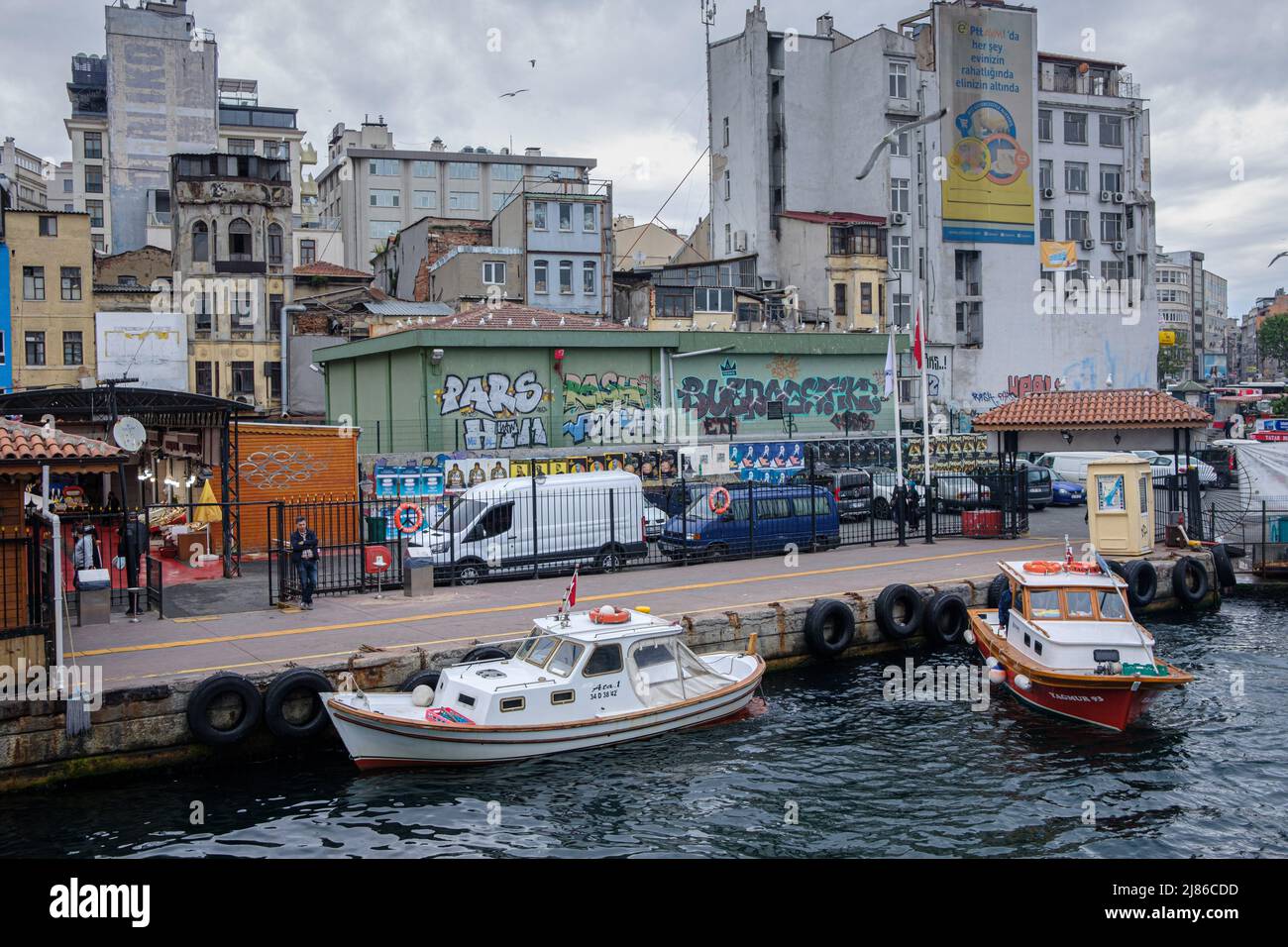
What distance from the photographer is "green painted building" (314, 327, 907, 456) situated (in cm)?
4069

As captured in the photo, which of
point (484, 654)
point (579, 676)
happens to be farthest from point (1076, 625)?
point (484, 654)

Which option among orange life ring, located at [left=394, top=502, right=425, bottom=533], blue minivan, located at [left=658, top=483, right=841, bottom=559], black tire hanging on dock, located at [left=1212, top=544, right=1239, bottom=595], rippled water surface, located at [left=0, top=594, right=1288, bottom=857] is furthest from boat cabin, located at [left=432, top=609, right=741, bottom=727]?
black tire hanging on dock, located at [left=1212, top=544, right=1239, bottom=595]

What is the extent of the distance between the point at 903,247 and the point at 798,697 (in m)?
50.3

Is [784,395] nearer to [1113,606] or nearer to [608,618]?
[1113,606]

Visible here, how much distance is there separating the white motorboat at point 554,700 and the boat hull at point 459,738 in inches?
0.6

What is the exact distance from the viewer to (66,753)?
47.9ft

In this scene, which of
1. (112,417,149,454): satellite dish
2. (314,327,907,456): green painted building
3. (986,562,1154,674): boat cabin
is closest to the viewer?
(986,562,1154,674): boat cabin

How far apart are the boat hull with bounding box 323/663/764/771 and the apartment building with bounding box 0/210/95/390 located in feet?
137

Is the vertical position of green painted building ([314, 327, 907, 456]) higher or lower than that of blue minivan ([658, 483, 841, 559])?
higher

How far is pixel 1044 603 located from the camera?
1850 centimetres

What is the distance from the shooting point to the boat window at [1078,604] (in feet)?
59.6

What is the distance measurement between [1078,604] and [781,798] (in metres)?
6.83

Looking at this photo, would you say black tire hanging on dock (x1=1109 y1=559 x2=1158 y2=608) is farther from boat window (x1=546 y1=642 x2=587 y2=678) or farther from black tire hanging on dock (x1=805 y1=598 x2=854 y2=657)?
boat window (x1=546 y1=642 x2=587 y2=678)
